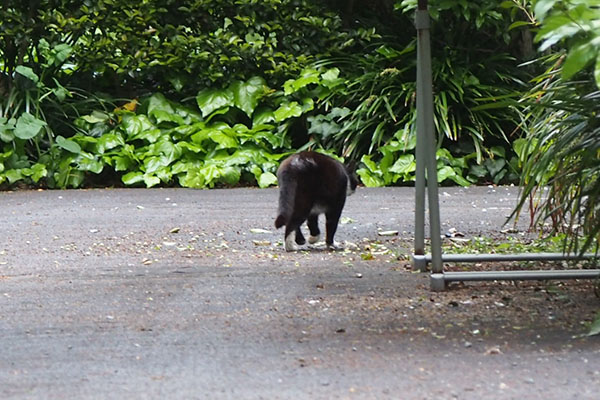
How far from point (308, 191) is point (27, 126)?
16.7 feet

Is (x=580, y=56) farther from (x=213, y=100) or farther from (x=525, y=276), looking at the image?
(x=213, y=100)

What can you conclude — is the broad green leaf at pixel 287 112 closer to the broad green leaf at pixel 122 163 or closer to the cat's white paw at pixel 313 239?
the broad green leaf at pixel 122 163

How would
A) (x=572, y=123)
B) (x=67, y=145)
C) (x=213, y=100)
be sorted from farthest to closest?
1. (x=213, y=100)
2. (x=67, y=145)
3. (x=572, y=123)

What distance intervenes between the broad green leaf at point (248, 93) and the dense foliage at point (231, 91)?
0.05 ft

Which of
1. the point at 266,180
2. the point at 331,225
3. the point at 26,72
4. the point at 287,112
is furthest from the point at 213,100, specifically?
the point at 331,225

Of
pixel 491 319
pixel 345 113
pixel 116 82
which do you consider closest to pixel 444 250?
pixel 491 319

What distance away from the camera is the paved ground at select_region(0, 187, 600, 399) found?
3.38 meters

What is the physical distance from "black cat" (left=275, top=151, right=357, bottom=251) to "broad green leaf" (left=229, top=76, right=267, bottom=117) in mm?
4616

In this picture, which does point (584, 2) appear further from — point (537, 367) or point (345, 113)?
point (345, 113)

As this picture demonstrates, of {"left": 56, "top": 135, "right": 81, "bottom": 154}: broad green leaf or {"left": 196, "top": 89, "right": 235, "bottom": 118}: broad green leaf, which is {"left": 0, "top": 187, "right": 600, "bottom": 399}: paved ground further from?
{"left": 196, "top": 89, "right": 235, "bottom": 118}: broad green leaf

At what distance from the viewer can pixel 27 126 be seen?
34.9ft

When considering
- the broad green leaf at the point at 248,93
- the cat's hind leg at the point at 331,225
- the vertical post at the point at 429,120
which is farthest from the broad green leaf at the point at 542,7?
the broad green leaf at the point at 248,93

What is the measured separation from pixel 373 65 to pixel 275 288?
6.78 metres

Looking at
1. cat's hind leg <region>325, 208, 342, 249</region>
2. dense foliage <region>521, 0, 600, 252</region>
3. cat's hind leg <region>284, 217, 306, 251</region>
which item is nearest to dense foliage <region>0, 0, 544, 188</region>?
cat's hind leg <region>325, 208, 342, 249</region>
